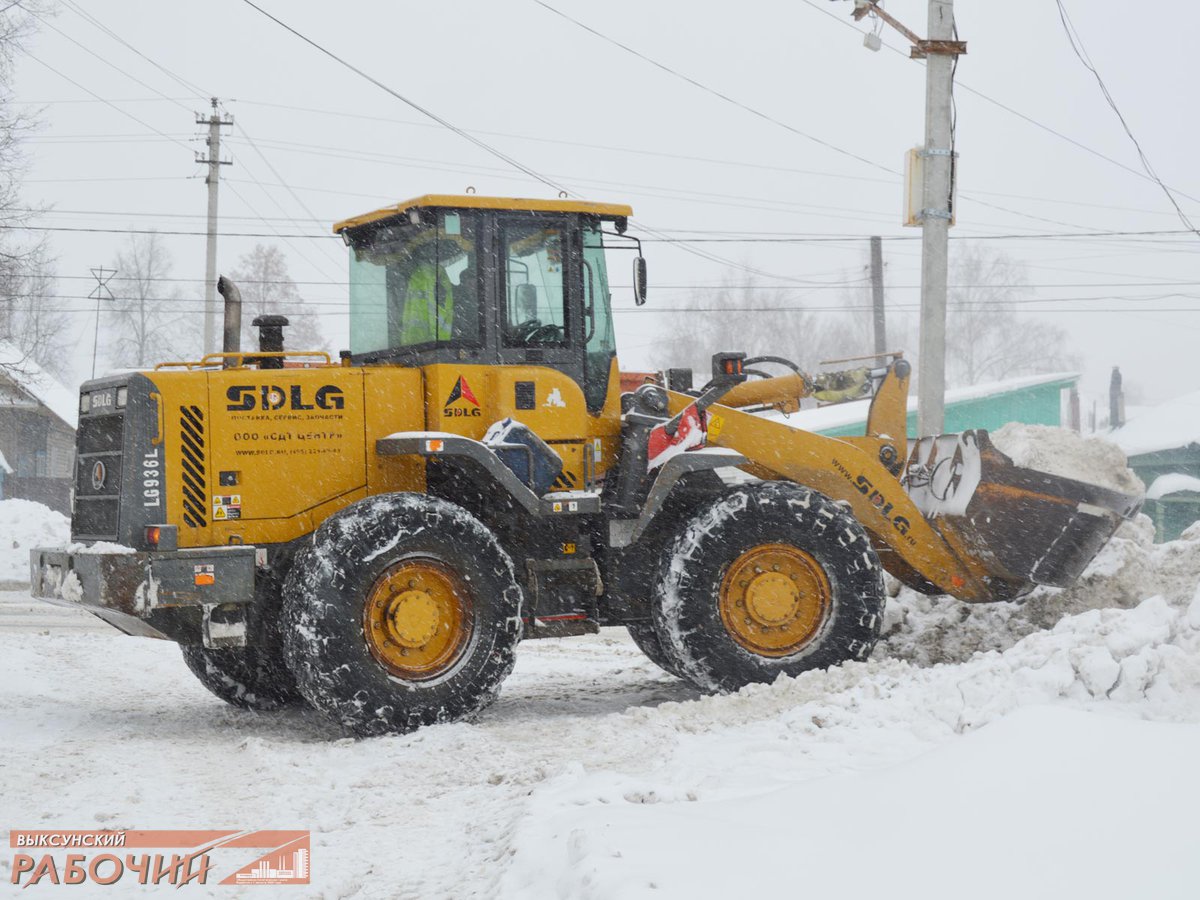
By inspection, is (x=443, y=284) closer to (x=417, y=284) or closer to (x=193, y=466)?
(x=417, y=284)

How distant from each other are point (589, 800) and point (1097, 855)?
6.17 ft

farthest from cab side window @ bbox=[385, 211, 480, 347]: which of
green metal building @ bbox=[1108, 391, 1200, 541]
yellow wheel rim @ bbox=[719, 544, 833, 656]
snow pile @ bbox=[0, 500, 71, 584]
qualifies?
green metal building @ bbox=[1108, 391, 1200, 541]

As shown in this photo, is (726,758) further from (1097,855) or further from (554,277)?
(554,277)

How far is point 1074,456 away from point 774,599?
5.96 meters

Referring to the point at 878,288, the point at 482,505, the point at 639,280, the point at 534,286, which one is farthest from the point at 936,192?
the point at 878,288

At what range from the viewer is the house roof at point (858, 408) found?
2405cm

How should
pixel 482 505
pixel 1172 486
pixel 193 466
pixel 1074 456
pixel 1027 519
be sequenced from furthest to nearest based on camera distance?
1. pixel 1172 486
2. pixel 1074 456
3. pixel 1027 519
4. pixel 482 505
5. pixel 193 466

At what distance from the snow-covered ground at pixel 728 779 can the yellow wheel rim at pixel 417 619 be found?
1.53 ft

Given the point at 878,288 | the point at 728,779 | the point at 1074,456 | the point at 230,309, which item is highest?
the point at 878,288

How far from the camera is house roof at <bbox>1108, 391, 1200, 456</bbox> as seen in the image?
24219 mm

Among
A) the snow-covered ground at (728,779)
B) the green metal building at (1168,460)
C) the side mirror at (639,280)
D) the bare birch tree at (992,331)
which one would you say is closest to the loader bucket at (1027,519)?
the snow-covered ground at (728,779)

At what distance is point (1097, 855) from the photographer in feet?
12.2

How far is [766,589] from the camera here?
7887mm

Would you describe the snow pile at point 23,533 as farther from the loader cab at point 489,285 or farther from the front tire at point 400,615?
the front tire at point 400,615
